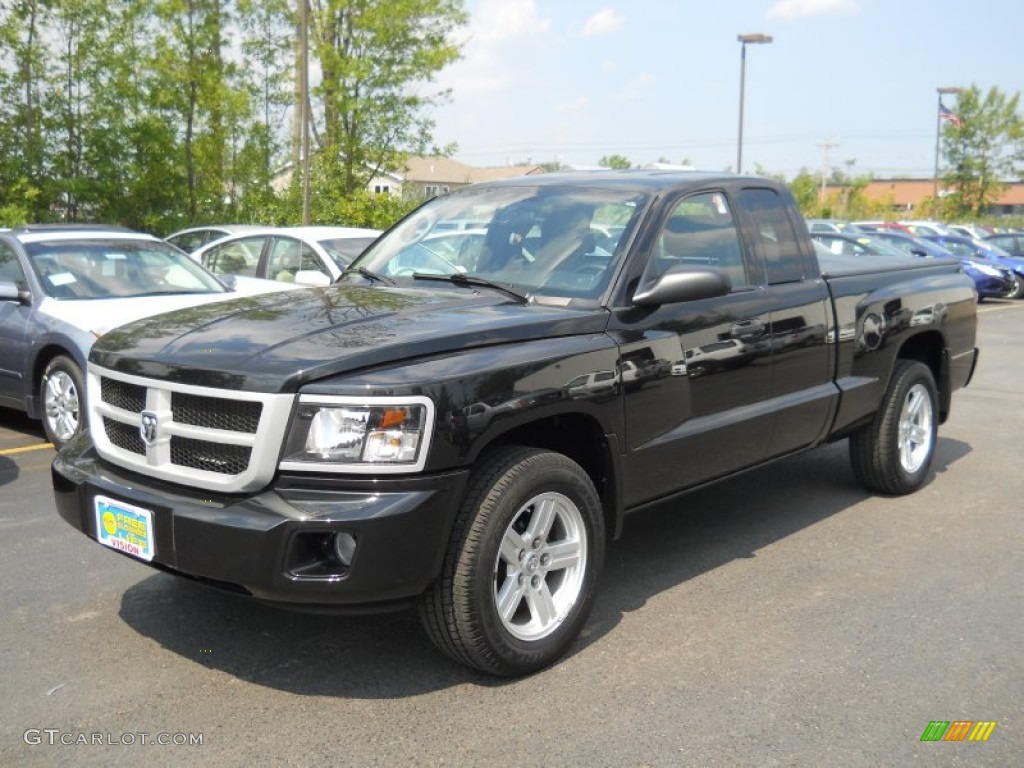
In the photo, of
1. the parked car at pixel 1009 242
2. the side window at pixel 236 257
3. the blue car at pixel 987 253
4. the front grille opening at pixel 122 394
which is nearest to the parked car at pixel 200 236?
the side window at pixel 236 257

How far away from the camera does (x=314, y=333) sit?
3830 mm

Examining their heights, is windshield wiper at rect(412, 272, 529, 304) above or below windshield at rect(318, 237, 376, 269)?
above

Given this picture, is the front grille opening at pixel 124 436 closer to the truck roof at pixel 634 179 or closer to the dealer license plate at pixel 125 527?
the dealer license plate at pixel 125 527

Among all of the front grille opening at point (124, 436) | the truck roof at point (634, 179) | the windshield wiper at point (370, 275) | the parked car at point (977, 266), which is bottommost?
the parked car at point (977, 266)

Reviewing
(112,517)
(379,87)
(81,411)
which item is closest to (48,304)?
(81,411)

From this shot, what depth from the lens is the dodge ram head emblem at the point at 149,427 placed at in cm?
372

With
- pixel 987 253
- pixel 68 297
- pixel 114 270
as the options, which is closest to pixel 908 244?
pixel 987 253

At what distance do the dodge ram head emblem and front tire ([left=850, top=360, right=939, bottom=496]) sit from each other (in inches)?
164

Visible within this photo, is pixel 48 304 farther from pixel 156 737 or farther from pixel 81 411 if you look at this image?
pixel 156 737

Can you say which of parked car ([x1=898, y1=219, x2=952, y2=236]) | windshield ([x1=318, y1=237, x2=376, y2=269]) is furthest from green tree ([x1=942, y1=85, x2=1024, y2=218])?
windshield ([x1=318, y1=237, x2=376, y2=269])

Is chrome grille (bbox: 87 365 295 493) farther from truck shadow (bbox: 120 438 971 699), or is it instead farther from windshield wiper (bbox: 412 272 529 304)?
windshield wiper (bbox: 412 272 529 304)

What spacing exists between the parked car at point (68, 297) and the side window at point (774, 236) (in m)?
3.84

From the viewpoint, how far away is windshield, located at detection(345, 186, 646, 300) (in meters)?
4.53

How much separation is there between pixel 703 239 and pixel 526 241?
85cm
